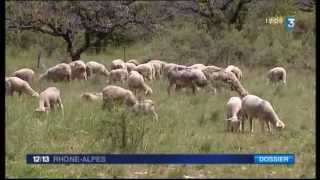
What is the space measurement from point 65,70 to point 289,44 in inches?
241

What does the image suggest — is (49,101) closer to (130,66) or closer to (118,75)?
(130,66)

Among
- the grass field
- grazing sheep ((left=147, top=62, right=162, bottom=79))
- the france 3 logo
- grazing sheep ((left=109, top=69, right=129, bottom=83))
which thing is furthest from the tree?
grazing sheep ((left=109, top=69, right=129, bottom=83))

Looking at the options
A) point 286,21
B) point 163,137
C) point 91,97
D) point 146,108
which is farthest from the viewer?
point 91,97

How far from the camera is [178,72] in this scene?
1174 cm

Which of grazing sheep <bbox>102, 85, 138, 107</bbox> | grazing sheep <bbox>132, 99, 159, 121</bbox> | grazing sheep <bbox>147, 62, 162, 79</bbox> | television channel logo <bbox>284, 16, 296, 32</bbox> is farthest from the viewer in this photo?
grazing sheep <bbox>147, 62, 162, 79</bbox>

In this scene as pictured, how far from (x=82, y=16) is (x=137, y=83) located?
3.91 meters

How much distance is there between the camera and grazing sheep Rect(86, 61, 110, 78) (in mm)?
11812

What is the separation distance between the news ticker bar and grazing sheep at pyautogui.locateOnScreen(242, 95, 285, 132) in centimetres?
225

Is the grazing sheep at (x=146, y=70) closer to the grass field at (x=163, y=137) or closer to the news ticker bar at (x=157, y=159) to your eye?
the grass field at (x=163, y=137)

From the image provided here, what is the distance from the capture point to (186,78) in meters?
12.2

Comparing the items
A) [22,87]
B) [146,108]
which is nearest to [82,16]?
[146,108]

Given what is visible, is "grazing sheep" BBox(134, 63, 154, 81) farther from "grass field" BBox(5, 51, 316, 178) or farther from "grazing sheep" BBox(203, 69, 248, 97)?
"grass field" BBox(5, 51, 316, 178)
